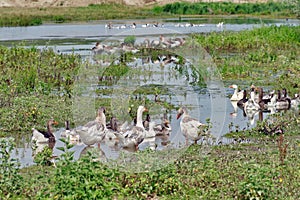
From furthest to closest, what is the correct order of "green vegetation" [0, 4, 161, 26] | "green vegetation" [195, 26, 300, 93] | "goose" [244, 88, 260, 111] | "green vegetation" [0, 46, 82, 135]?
1. "green vegetation" [0, 4, 161, 26]
2. "green vegetation" [195, 26, 300, 93]
3. "goose" [244, 88, 260, 111]
4. "green vegetation" [0, 46, 82, 135]

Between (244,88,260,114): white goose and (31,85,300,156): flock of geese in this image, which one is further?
(244,88,260,114): white goose

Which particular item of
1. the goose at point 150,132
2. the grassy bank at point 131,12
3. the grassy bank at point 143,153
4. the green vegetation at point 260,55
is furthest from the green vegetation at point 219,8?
the goose at point 150,132

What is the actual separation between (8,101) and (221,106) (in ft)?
13.9

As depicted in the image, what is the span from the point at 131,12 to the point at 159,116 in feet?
102

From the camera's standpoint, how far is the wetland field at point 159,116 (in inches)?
303

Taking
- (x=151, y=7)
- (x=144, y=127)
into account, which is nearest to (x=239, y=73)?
(x=144, y=127)

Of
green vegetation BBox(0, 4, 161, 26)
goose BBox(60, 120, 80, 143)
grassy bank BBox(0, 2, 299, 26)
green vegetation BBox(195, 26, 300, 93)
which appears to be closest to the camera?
goose BBox(60, 120, 80, 143)

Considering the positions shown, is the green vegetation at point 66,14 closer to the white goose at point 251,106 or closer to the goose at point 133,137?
the white goose at point 251,106

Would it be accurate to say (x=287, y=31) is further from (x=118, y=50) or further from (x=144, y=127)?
(x=144, y=127)

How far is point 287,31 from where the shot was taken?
931 inches

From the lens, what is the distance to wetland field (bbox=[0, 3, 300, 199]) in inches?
303

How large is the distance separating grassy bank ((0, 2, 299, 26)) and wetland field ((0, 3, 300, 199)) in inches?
582

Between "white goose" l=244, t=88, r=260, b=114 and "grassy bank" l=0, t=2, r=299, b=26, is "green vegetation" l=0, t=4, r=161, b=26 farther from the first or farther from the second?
"white goose" l=244, t=88, r=260, b=114

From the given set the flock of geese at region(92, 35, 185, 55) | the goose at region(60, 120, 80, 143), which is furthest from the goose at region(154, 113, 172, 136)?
the flock of geese at region(92, 35, 185, 55)
